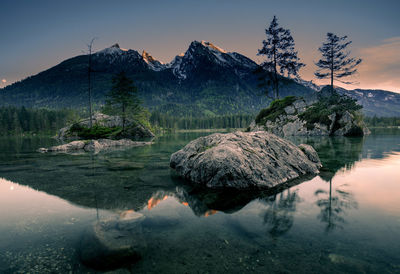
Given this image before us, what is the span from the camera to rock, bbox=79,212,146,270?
12.1ft

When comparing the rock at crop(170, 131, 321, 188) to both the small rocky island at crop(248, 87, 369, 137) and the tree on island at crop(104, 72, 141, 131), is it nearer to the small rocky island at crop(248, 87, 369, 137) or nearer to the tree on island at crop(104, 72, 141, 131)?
the small rocky island at crop(248, 87, 369, 137)

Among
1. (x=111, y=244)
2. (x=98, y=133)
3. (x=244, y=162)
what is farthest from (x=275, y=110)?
(x=111, y=244)

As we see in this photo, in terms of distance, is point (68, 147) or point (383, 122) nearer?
point (68, 147)

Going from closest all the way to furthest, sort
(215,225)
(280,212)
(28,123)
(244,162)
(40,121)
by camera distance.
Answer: (215,225) < (280,212) < (244,162) < (40,121) < (28,123)

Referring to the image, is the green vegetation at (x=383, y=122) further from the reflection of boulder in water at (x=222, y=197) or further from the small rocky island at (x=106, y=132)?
the reflection of boulder in water at (x=222, y=197)

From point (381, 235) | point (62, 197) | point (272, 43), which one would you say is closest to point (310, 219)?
point (381, 235)

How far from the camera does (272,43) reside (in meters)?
42.4

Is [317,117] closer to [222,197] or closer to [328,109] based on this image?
[328,109]

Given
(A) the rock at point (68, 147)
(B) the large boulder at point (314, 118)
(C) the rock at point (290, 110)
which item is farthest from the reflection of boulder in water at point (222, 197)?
(C) the rock at point (290, 110)

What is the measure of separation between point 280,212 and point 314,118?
44.8 metres

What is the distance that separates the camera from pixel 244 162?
29.0 feet

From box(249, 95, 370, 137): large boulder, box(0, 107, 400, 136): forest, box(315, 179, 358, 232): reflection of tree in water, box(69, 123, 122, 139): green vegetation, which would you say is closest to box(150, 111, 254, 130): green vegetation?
box(0, 107, 400, 136): forest

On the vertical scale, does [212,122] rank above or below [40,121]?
below

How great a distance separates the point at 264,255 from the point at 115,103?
47.5 metres
